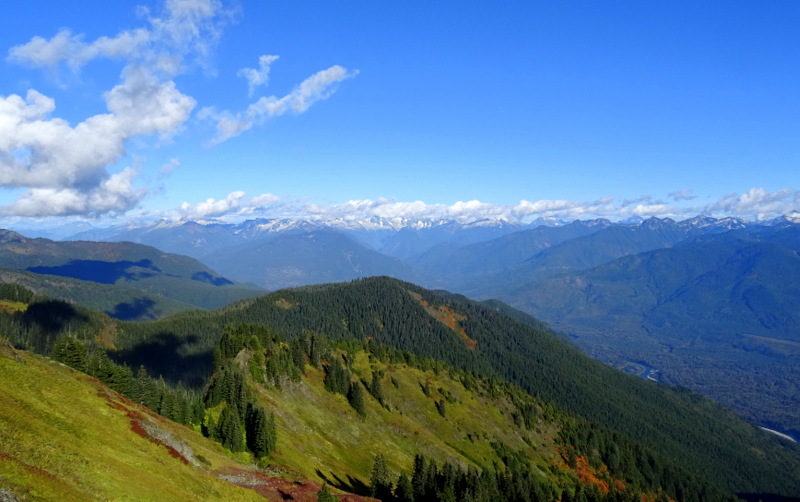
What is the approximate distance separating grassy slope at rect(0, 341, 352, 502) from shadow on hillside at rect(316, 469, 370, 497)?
16618 millimetres

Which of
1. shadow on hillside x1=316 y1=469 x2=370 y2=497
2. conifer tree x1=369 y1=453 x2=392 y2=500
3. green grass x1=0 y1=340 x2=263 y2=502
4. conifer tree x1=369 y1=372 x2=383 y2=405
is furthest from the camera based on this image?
conifer tree x1=369 y1=372 x2=383 y2=405

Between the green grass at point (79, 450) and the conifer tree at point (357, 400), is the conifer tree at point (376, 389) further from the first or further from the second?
the green grass at point (79, 450)

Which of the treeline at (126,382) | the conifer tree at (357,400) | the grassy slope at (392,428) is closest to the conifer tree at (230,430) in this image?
the grassy slope at (392,428)

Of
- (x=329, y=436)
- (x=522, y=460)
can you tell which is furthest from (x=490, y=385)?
(x=329, y=436)

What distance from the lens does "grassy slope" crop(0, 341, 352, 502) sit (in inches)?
1378

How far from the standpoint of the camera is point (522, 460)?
150 meters

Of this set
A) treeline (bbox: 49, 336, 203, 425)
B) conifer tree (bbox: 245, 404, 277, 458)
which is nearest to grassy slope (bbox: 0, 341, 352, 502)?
conifer tree (bbox: 245, 404, 277, 458)

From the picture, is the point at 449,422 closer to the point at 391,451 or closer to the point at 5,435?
the point at 391,451

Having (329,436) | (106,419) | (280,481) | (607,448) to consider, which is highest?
(106,419)

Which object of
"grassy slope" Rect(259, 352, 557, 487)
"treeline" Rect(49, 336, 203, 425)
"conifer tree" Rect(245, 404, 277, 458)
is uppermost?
"treeline" Rect(49, 336, 203, 425)

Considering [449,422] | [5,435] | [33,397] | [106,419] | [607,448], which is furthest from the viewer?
[607,448]

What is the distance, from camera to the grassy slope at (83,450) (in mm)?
35000

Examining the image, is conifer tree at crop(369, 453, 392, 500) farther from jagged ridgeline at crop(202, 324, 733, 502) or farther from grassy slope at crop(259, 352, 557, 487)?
grassy slope at crop(259, 352, 557, 487)

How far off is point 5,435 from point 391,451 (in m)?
85.7
